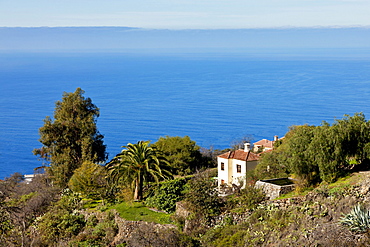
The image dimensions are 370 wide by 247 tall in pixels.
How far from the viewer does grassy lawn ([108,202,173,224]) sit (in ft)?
78.2

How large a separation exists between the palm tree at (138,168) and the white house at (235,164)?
7127 millimetres

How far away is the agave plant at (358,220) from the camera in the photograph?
15.5 metres

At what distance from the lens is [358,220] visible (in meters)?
15.7

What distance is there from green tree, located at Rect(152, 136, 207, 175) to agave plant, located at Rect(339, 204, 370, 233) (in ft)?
83.5

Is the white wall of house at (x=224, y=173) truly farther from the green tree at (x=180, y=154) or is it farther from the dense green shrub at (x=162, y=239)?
the dense green shrub at (x=162, y=239)

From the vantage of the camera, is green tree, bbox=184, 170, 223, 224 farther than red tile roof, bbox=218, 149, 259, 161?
No

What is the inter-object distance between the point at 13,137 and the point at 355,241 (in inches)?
3781

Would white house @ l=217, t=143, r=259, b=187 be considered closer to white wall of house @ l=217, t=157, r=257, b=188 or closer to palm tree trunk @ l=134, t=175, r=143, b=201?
white wall of house @ l=217, t=157, r=257, b=188

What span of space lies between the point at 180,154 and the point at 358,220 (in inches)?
1078

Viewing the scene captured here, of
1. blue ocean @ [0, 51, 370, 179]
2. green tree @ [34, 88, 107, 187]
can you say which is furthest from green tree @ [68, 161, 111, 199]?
blue ocean @ [0, 51, 370, 179]

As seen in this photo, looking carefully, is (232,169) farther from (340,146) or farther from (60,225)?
(60,225)

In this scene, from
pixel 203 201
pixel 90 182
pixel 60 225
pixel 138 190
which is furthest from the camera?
pixel 90 182

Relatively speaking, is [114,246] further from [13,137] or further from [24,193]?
[13,137]

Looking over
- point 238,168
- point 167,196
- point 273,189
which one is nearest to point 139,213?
point 167,196
